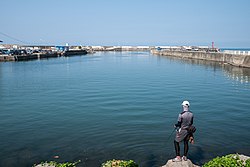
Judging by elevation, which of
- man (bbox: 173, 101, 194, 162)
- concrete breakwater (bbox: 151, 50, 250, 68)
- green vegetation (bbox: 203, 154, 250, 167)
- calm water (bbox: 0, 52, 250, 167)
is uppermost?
concrete breakwater (bbox: 151, 50, 250, 68)

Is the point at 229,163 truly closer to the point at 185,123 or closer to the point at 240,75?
the point at 185,123

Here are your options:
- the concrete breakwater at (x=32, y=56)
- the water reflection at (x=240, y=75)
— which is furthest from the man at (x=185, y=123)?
the concrete breakwater at (x=32, y=56)

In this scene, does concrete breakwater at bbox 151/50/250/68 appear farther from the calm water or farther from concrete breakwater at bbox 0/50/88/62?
concrete breakwater at bbox 0/50/88/62

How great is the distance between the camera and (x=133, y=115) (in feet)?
49.5

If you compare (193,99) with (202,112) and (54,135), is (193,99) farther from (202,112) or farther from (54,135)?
(54,135)

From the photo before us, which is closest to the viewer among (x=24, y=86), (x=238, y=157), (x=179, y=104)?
(x=238, y=157)

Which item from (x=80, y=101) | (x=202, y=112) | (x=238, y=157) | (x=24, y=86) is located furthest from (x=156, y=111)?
(x=24, y=86)

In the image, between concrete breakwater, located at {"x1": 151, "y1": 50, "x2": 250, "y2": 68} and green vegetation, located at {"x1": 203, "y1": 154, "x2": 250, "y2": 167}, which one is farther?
concrete breakwater, located at {"x1": 151, "y1": 50, "x2": 250, "y2": 68}

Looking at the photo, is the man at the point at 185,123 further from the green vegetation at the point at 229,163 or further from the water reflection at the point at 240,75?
the water reflection at the point at 240,75

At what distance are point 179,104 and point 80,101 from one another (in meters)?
7.63

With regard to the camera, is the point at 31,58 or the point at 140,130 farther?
the point at 31,58

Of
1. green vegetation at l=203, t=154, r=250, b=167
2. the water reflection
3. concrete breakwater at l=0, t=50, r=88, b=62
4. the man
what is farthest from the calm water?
concrete breakwater at l=0, t=50, r=88, b=62

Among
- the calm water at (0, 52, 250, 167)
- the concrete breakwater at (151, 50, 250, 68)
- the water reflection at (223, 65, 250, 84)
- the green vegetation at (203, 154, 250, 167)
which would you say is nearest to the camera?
the green vegetation at (203, 154, 250, 167)

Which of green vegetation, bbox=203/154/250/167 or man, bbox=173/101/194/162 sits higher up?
man, bbox=173/101/194/162
